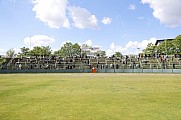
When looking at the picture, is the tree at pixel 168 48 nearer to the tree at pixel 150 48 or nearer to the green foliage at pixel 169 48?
the green foliage at pixel 169 48

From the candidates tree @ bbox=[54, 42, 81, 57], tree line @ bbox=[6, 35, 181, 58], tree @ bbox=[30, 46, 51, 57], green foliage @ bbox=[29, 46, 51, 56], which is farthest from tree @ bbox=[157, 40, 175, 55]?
green foliage @ bbox=[29, 46, 51, 56]

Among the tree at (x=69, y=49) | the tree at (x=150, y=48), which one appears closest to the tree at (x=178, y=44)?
the tree at (x=150, y=48)

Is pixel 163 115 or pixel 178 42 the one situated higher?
pixel 178 42

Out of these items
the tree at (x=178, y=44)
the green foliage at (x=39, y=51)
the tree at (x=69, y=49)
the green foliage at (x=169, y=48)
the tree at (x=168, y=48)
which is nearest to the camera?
the tree at (x=178, y=44)

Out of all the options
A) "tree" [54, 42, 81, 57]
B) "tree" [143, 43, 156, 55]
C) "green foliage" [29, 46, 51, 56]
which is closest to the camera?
"green foliage" [29, 46, 51, 56]

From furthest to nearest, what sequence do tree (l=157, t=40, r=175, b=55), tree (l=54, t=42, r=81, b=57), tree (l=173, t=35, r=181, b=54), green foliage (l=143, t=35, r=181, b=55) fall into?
tree (l=54, t=42, r=81, b=57), tree (l=157, t=40, r=175, b=55), green foliage (l=143, t=35, r=181, b=55), tree (l=173, t=35, r=181, b=54)

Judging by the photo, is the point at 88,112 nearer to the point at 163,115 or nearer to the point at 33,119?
the point at 33,119

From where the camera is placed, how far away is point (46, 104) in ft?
35.6

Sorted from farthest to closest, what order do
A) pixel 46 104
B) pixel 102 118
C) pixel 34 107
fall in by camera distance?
pixel 46 104 < pixel 34 107 < pixel 102 118

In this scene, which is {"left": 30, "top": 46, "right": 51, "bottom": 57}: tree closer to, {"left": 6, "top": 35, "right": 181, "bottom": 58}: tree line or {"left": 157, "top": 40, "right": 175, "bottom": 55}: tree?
{"left": 6, "top": 35, "right": 181, "bottom": 58}: tree line

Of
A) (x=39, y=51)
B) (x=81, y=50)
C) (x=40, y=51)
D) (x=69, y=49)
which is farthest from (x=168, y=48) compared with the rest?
(x=39, y=51)

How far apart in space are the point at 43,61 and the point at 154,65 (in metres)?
25.7

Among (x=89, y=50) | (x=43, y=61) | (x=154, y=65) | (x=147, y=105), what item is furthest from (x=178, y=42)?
(x=147, y=105)

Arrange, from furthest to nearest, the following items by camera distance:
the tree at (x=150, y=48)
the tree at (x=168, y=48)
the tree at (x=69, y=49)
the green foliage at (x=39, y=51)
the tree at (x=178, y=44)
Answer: the tree at (x=69, y=49) < the tree at (x=150, y=48) < the green foliage at (x=39, y=51) < the tree at (x=168, y=48) < the tree at (x=178, y=44)
